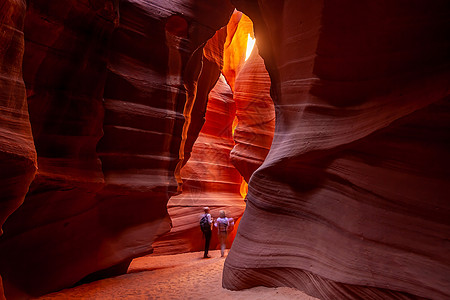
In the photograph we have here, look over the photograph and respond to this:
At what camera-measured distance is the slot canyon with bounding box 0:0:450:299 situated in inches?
116

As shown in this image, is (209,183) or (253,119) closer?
(253,119)

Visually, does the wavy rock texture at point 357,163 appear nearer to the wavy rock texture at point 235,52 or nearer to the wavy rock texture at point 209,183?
the wavy rock texture at point 209,183

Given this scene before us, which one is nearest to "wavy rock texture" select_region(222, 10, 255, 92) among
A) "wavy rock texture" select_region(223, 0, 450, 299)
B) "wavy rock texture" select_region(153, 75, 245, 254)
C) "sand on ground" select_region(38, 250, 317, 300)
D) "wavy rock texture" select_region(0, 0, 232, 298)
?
"wavy rock texture" select_region(153, 75, 245, 254)

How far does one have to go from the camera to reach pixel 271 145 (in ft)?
17.3

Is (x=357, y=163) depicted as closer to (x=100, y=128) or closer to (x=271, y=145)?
(x=271, y=145)

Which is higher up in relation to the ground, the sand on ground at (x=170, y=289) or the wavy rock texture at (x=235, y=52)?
the wavy rock texture at (x=235, y=52)

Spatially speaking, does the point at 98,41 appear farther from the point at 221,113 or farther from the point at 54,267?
the point at 221,113

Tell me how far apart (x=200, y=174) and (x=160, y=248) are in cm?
356

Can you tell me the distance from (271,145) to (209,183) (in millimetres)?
8067

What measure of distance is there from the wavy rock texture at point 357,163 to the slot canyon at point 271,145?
14mm

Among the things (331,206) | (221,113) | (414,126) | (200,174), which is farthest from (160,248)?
(414,126)

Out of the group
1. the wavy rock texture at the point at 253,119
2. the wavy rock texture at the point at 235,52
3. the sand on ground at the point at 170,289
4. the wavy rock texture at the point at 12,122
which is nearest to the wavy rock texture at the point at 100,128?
the sand on ground at the point at 170,289

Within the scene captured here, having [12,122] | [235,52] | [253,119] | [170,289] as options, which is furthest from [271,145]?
[235,52]

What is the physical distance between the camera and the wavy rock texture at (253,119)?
454 inches
